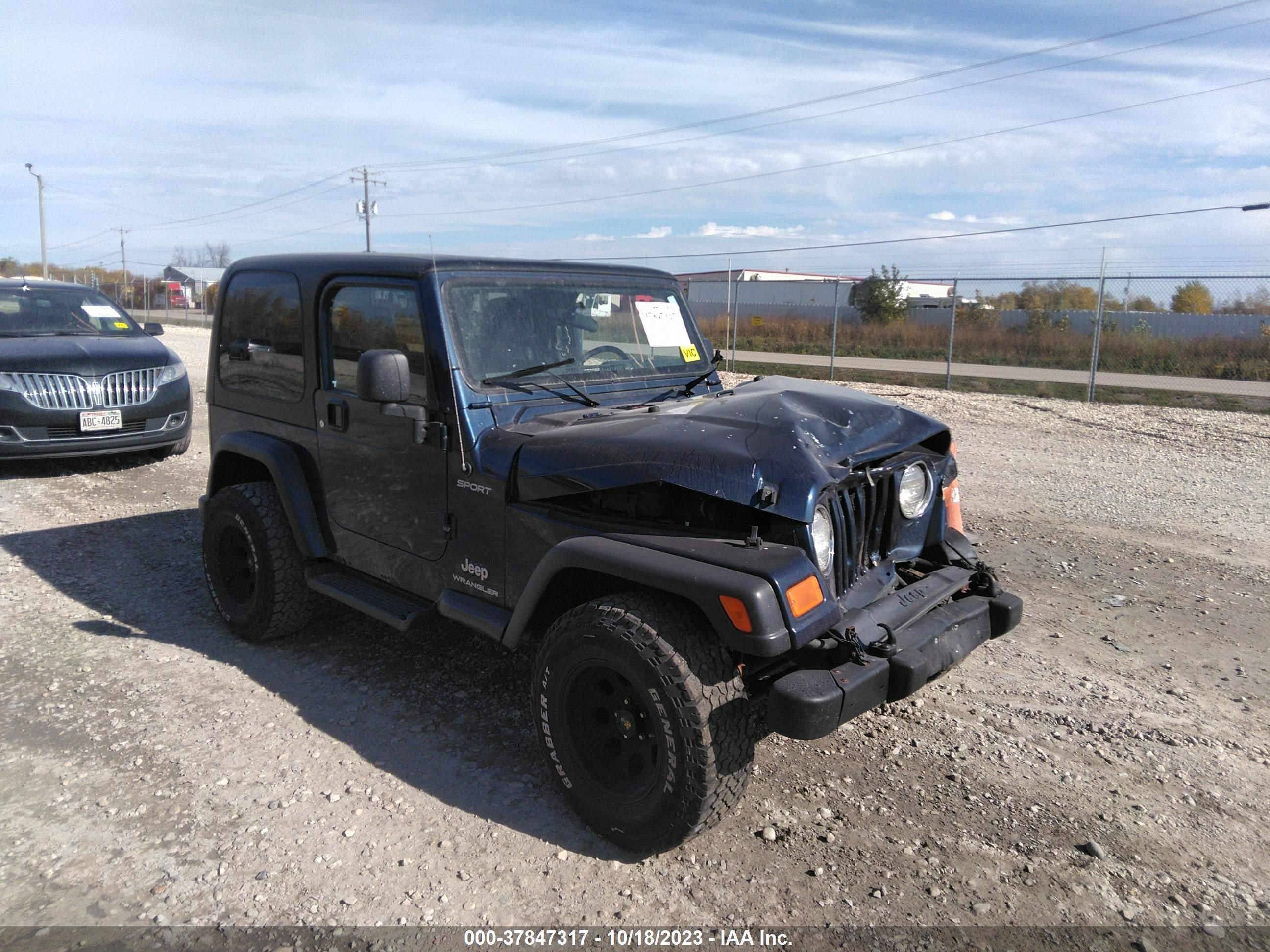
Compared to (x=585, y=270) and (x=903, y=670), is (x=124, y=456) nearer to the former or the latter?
(x=585, y=270)

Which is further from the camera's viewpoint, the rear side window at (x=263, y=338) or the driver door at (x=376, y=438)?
the rear side window at (x=263, y=338)

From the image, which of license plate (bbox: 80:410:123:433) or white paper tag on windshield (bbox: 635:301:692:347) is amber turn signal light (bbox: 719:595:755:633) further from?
license plate (bbox: 80:410:123:433)

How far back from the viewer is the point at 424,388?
3535mm

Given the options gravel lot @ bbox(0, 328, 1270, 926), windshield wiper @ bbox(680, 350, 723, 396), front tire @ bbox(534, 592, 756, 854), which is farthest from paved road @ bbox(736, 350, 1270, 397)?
front tire @ bbox(534, 592, 756, 854)

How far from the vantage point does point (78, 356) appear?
8.05m

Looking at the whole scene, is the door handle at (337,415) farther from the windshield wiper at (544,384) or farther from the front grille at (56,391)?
the front grille at (56,391)

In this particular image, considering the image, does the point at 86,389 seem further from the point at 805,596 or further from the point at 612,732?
the point at 805,596

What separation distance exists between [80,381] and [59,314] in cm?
134

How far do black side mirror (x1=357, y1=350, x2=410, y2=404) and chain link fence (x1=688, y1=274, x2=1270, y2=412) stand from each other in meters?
12.4

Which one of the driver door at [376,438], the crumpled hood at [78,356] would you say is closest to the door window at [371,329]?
the driver door at [376,438]

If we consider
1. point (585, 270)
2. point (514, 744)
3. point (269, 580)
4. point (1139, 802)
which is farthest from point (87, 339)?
point (1139, 802)

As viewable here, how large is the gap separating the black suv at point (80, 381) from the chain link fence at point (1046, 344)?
9283mm

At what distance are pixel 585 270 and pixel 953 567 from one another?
2.07 m

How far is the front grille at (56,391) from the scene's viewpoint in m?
7.73
